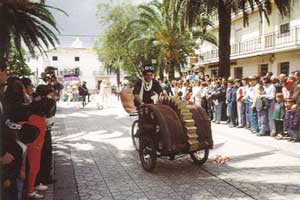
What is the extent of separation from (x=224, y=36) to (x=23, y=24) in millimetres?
10276

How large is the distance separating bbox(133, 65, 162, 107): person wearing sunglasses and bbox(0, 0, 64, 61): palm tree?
2.49 meters

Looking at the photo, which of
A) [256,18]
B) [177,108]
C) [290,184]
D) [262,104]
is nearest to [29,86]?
[177,108]

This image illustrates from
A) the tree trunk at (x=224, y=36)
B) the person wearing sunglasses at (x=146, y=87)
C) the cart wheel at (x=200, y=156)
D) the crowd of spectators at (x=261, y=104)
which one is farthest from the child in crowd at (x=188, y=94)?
the cart wheel at (x=200, y=156)

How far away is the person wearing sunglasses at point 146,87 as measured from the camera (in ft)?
26.4

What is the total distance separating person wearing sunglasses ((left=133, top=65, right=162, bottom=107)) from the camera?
805 centimetres

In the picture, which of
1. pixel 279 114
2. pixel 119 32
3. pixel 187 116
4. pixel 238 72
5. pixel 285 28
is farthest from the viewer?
pixel 119 32

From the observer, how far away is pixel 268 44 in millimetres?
26969

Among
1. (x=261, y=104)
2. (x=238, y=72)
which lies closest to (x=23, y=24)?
(x=261, y=104)

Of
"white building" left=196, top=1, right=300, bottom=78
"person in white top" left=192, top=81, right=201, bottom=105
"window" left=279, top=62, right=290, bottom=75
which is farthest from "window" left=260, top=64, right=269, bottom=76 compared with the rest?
"person in white top" left=192, top=81, right=201, bottom=105

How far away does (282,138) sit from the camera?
1027cm

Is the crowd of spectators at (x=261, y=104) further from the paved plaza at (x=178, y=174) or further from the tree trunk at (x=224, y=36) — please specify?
the tree trunk at (x=224, y=36)

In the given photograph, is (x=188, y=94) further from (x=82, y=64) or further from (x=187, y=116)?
(x=82, y=64)

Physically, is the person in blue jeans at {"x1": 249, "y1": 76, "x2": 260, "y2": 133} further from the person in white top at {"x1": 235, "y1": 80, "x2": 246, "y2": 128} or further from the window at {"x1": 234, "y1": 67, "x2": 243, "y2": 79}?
the window at {"x1": 234, "y1": 67, "x2": 243, "y2": 79}

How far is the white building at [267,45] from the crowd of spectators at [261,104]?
8.75 meters
